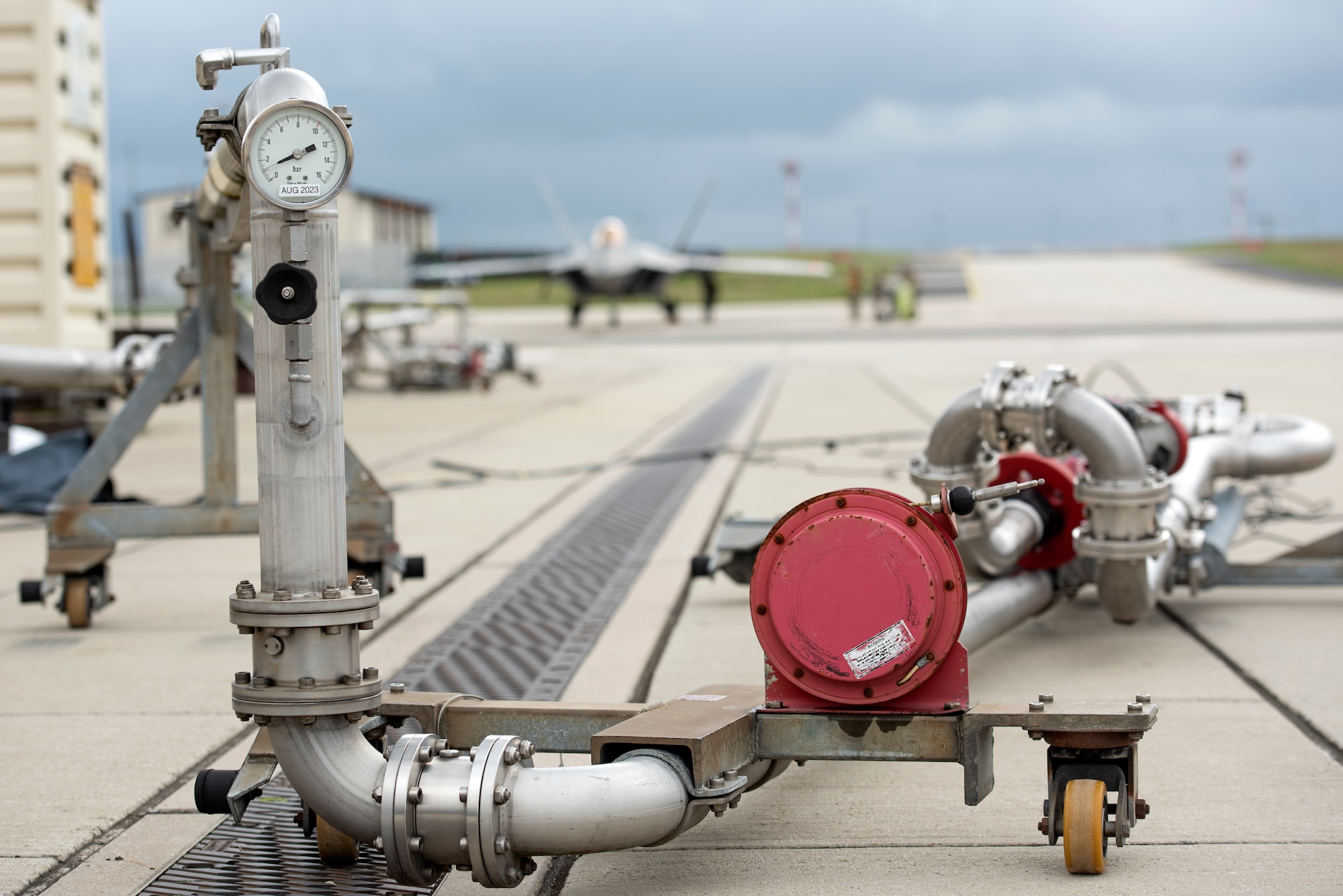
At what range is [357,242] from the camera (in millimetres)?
80688

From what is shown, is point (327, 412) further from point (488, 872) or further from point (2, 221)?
point (2, 221)

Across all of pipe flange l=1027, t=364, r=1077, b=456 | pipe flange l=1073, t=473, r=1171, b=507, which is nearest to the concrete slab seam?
pipe flange l=1073, t=473, r=1171, b=507

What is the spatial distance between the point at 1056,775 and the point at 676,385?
60.4 ft

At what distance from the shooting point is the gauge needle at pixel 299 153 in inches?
107

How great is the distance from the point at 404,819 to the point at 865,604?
1056mm

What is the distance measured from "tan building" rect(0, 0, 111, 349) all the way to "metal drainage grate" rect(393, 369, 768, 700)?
5266 millimetres

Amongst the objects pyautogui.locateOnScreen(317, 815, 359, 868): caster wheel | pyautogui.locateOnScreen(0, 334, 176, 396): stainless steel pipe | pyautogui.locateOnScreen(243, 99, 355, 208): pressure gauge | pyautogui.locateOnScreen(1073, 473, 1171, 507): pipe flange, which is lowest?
pyautogui.locateOnScreen(317, 815, 359, 868): caster wheel

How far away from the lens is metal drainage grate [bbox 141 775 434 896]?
3043 millimetres

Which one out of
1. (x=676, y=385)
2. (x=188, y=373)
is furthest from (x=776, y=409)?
(x=188, y=373)

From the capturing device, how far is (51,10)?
11.7m

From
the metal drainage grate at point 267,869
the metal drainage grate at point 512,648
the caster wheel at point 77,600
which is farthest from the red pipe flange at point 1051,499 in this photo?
the caster wheel at point 77,600

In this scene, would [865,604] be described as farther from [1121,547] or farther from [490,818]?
[1121,547]

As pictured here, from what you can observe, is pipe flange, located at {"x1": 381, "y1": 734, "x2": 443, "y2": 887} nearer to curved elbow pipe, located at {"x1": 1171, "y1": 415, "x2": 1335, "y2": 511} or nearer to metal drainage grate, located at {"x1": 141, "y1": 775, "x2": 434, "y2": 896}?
metal drainage grate, located at {"x1": 141, "y1": 775, "x2": 434, "y2": 896}

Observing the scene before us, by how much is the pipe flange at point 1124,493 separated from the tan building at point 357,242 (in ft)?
11.9
